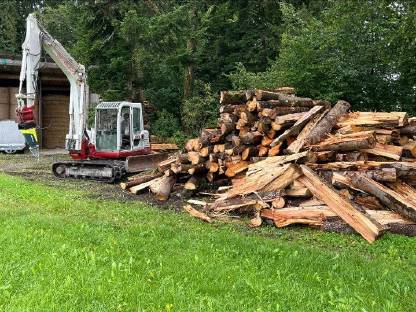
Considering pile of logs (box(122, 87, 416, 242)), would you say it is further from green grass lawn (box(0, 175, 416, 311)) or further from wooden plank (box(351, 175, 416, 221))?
green grass lawn (box(0, 175, 416, 311))

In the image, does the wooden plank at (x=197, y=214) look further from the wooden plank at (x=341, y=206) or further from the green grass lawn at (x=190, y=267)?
the wooden plank at (x=341, y=206)

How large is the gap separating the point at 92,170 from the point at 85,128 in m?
1.37

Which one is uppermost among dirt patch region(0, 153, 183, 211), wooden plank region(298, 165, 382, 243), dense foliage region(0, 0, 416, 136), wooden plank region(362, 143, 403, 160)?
dense foliage region(0, 0, 416, 136)

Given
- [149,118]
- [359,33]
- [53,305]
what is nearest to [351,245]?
[53,305]

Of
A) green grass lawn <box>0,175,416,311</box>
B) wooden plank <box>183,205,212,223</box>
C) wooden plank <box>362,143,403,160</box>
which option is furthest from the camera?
wooden plank <box>362,143,403,160</box>

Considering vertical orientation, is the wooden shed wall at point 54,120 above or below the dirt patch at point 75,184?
above

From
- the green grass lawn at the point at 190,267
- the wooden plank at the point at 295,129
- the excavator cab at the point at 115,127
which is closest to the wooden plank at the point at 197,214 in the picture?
the green grass lawn at the point at 190,267

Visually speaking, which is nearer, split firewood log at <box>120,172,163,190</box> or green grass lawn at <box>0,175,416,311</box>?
green grass lawn at <box>0,175,416,311</box>

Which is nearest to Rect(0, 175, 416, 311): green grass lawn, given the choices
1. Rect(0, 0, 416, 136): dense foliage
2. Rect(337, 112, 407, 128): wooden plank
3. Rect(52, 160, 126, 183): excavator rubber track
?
Rect(337, 112, 407, 128): wooden plank

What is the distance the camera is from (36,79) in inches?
576

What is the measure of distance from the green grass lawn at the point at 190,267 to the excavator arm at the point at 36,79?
6.26m

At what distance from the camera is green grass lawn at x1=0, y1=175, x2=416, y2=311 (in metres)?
4.55

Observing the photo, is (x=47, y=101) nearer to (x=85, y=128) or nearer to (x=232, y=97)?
(x=85, y=128)

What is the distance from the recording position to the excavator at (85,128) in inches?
555
